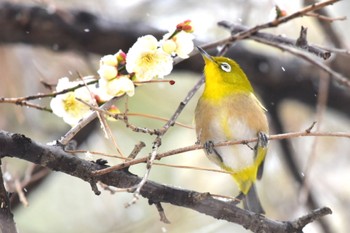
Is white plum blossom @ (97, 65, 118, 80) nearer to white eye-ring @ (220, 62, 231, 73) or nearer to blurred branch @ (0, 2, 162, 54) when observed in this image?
white eye-ring @ (220, 62, 231, 73)

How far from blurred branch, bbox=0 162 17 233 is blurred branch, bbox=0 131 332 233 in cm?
9

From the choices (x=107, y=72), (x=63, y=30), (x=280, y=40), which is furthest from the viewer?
(x=63, y=30)

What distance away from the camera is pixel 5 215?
4.00 ft

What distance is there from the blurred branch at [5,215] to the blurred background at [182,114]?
→ 1.31m

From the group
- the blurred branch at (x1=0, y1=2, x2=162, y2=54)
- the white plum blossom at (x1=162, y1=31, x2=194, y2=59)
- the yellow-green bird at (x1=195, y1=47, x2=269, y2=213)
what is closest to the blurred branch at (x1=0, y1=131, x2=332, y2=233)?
the white plum blossom at (x1=162, y1=31, x2=194, y2=59)

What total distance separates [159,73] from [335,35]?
5.73 ft

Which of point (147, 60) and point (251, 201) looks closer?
point (147, 60)

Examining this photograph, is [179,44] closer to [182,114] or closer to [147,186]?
[147,186]

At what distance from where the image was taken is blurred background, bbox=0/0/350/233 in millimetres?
3148

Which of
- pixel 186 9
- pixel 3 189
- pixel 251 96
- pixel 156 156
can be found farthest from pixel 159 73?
pixel 186 9

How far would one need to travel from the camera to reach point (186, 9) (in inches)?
164

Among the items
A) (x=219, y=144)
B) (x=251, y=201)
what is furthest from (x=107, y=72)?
(x=251, y=201)

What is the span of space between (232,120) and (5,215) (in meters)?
1.07

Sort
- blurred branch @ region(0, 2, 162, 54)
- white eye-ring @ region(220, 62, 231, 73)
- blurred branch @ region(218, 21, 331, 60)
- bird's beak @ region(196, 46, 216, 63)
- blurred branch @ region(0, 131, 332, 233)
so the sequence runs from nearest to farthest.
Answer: blurred branch @ region(0, 131, 332, 233) → blurred branch @ region(218, 21, 331, 60) → bird's beak @ region(196, 46, 216, 63) → white eye-ring @ region(220, 62, 231, 73) → blurred branch @ region(0, 2, 162, 54)
